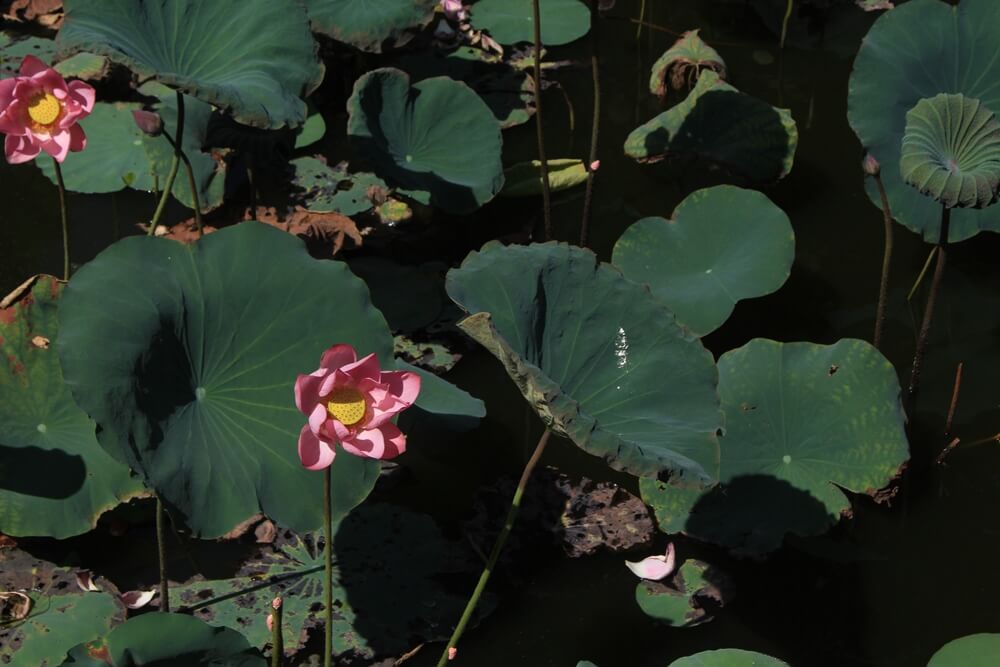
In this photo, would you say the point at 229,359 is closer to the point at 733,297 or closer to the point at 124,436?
the point at 124,436

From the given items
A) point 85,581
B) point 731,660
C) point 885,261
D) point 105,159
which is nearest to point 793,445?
point 885,261

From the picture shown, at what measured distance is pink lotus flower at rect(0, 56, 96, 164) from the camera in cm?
282

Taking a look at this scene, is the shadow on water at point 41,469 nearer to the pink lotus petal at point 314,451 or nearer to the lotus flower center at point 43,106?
the lotus flower center at point 43,106

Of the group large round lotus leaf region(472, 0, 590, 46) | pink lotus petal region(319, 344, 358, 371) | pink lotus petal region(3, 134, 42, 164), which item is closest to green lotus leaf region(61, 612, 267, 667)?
pink lotus petal region(319, 344, 358, 371)

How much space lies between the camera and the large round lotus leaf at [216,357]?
2.39m

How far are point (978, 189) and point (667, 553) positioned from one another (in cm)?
115

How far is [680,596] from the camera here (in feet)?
9.95

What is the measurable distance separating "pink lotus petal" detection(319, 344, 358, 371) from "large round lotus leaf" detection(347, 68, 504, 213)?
1765mm

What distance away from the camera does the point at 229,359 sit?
2.55 metres

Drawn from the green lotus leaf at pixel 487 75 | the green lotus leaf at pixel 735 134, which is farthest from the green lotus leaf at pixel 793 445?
the green lotus leaf at pixel 487 75

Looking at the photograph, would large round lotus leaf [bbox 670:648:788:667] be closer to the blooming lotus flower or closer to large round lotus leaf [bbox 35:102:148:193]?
the blooming lotus flower

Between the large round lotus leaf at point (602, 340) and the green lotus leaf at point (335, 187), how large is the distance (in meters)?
1.38

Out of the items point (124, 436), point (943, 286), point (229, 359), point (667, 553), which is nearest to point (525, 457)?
point (667, 553)

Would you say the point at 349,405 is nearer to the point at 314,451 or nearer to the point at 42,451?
the point at 314,451
